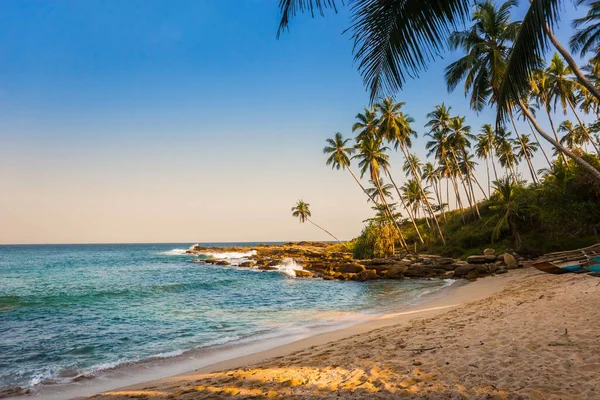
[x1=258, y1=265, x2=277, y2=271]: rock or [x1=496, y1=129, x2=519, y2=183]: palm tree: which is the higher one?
[x1=496, y1=129, x2=519, y2=183]: palm tree

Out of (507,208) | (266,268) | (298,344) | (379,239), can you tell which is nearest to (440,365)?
(298,344)

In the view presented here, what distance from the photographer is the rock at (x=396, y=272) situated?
2814cm

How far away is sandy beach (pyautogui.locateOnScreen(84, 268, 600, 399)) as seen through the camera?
4383 millimetres

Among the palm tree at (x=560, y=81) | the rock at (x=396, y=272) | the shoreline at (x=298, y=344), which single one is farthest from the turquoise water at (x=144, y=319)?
the palm tree at (x=560, y=81)

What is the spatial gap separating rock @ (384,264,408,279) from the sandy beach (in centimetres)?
1919

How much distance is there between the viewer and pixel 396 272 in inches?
1113

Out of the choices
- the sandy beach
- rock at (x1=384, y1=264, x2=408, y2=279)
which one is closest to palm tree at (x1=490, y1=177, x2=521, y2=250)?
rock at (x1=384, y1=264, x2=408, y2=279)

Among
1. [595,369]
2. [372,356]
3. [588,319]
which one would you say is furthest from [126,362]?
[588,319]

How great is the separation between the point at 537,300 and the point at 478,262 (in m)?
18.4

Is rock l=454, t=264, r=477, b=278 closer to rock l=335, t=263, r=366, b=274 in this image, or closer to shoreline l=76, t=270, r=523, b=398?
rock l=335, t=263, r=366, b=274

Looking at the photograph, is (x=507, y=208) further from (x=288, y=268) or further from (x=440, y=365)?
(x=440, y=365)

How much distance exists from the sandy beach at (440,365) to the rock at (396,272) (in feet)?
63.0

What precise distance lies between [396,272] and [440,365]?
23964mm

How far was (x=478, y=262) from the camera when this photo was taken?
2695 cm
